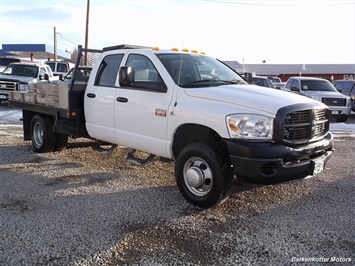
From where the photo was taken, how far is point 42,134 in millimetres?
7672

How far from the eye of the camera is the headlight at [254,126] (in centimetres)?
425

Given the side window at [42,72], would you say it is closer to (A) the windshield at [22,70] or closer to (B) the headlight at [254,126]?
(A) the windshield at [22,70]

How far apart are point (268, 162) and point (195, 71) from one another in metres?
1.89

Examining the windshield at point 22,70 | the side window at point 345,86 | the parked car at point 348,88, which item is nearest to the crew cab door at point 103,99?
the windshield at point 22,70

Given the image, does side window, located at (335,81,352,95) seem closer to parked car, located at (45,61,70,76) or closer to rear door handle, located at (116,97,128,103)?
rear door handle, located at (116,97,128,103)

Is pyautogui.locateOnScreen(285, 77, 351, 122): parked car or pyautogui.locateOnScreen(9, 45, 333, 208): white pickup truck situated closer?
pyautogui.locateOnScreen(9, 45, 333, 208): white pickup truck

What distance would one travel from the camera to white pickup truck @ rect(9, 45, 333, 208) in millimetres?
4266

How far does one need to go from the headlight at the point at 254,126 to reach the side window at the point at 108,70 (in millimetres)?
2502

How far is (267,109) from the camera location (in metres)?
4.28

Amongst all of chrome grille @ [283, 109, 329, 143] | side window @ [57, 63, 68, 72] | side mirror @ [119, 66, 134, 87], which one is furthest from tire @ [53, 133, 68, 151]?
side window @ [57, 63, 68, 72]

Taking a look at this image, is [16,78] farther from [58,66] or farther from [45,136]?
[45,136]

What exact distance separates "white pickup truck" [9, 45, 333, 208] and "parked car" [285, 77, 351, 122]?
934 cm

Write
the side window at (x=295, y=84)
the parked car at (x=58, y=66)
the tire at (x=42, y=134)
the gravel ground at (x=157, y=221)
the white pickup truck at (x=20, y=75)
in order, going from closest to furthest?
1. the gravel ground at (x=157, y=221)
2. the tire at (x=42, y=134)
3. the side window at (x=295, y=84)
4. the white pickup truck at (x=20, y=75)
5. the parked car at (x=58, y=66)

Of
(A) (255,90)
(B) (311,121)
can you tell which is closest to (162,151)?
(A) (255,90)
